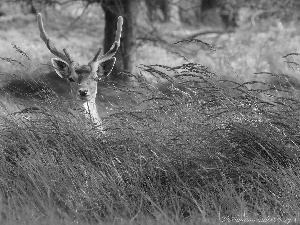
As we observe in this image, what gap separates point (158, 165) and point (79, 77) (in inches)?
144

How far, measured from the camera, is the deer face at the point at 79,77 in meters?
9.59

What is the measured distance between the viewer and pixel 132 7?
49.5 feet

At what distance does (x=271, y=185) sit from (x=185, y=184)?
67 cm

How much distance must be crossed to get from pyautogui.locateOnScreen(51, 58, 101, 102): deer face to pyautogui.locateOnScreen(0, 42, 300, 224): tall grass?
6.21 ft

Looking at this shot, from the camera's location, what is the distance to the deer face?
959 cm

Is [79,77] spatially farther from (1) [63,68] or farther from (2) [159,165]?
(2) [159,165]

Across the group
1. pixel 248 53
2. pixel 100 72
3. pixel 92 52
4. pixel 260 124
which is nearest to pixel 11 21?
pixel 92 52

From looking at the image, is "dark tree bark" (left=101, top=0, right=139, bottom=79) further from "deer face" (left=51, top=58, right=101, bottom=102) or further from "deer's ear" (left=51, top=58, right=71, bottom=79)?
"deer face" (left=51, top=58, right=101, bottom=102)

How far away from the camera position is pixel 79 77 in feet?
33.1

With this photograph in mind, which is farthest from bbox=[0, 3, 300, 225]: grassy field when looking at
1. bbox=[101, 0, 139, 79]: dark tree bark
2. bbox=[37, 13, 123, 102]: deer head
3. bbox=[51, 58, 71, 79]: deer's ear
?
bbox=[101, 0, 139, 79]: dark tree bark

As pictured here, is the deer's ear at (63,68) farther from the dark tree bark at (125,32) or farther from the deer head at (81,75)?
the dark tree bark at (125,32)

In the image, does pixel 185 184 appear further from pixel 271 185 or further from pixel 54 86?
pixel 54 86

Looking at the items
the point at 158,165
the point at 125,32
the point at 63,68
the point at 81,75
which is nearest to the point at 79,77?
the point at 81,75

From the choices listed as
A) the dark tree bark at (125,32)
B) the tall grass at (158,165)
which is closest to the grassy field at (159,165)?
the tall grass at (158,165)
